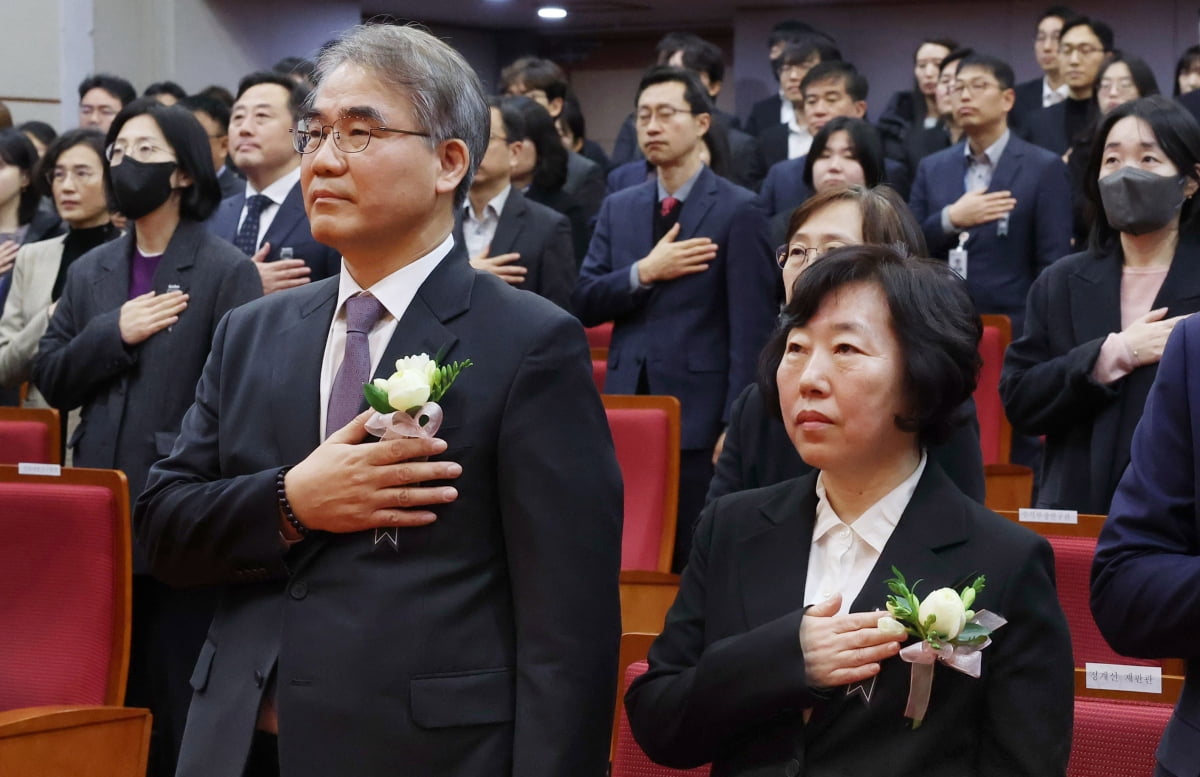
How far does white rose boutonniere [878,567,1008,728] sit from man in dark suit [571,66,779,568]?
2582mm

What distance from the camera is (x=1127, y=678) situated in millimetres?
2100

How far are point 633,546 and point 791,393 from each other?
1.98 metres

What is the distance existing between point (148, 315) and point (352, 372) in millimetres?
1732

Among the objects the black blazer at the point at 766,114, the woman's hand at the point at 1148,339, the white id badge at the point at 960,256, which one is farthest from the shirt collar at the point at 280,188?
the black blazer at the point at 766,114

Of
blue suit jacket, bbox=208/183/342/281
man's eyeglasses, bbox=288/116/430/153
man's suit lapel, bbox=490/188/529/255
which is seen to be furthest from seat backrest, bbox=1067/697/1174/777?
man's suit lapel, bbox=490/188/529/255

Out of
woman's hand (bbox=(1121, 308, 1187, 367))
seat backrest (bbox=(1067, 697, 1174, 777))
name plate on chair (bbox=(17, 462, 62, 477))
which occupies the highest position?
woman's hand (bbox=(1121, 308, 1187, 367))

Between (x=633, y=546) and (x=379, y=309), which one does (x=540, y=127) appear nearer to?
(x=633, y=546)

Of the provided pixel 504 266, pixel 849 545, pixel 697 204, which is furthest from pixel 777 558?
pixel 504 266

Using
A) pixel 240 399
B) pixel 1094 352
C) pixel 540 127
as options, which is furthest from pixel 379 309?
pixel 540 127

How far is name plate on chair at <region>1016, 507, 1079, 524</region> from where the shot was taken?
112 inches

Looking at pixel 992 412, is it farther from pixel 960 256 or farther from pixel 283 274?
pixel 283 274

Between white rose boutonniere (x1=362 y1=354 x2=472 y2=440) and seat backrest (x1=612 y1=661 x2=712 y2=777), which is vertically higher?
white rose boutonniere (x1=362 y1=354 x2=472 y2=440)

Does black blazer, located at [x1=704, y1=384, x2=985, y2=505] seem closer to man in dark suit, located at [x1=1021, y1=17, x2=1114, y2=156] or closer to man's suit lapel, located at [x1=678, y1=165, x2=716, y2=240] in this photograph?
man's suit lapel, located at [x1=678, y1=165, x2=716, y2=240]

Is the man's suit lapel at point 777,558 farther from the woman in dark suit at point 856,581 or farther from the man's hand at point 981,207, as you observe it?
the man's hand at point 981,207
